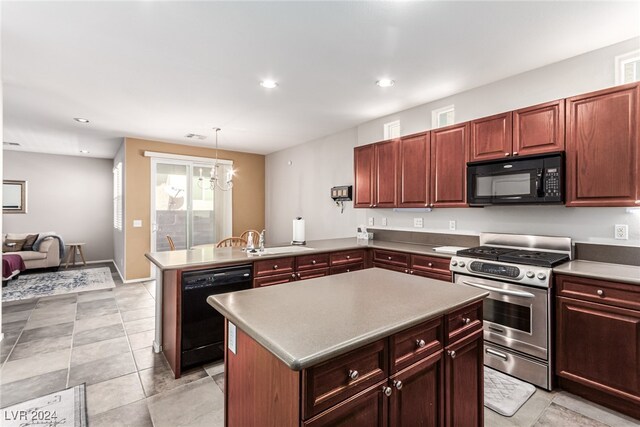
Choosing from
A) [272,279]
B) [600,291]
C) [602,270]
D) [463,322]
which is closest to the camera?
[463,322]

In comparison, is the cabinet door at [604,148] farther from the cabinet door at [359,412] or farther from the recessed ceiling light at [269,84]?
the recessed ceiling light at [269,84]

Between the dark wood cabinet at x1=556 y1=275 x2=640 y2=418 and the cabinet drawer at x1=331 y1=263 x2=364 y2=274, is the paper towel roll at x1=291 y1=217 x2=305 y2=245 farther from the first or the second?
the dark wood cabinet at x1=556 y1=275 x2=640 y2=418

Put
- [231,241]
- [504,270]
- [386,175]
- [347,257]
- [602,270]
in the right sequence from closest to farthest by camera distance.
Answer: [602,270] < [504,270] < [347,257] < [386,175] < [231,241]

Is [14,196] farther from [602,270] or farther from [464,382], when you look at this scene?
[602,270]

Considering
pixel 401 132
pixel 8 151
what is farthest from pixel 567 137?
pixel 8 151

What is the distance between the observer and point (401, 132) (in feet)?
13.0

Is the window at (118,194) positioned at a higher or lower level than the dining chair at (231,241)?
higher

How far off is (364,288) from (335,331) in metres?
0.62

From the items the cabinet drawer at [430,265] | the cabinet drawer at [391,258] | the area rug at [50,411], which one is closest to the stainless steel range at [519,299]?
the cabinet drawer at [430,265]

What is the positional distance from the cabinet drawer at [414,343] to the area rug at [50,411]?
2.08 metres

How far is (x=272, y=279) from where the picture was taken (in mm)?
2977

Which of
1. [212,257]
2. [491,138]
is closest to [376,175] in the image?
[491,138]

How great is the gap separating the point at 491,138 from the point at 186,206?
536 centimetres

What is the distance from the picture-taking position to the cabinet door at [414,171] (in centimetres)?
339
